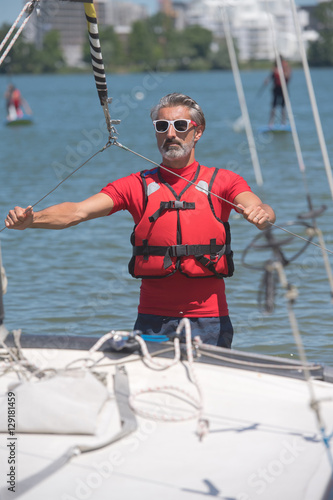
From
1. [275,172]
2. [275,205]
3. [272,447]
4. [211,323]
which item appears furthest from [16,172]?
[272,447]

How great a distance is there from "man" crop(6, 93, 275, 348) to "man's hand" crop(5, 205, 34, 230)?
0.19 m

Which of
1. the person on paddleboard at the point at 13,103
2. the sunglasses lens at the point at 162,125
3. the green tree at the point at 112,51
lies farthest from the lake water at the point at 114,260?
the green tree at the point at 112,51

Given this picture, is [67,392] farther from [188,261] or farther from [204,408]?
[188,261]

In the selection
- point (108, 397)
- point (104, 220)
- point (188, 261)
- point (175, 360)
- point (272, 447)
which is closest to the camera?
point (272, 447)

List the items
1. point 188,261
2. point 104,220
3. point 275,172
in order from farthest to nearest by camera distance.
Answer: point 275,172 < point 104,220 < point 188,261

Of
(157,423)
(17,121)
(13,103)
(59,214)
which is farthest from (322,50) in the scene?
(157,423)

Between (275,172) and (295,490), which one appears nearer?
(295,490)

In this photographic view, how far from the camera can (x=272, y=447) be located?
2420 mm

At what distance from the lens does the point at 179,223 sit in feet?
10.5

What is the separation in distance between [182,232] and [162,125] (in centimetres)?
44

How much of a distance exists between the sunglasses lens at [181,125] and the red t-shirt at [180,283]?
0.17m

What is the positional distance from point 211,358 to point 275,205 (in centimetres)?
753

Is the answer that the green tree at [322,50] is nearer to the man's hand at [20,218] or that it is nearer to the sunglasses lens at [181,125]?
the sunglasses lens at [181,125]

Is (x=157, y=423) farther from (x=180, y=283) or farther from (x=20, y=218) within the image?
(x=20, y=218)
